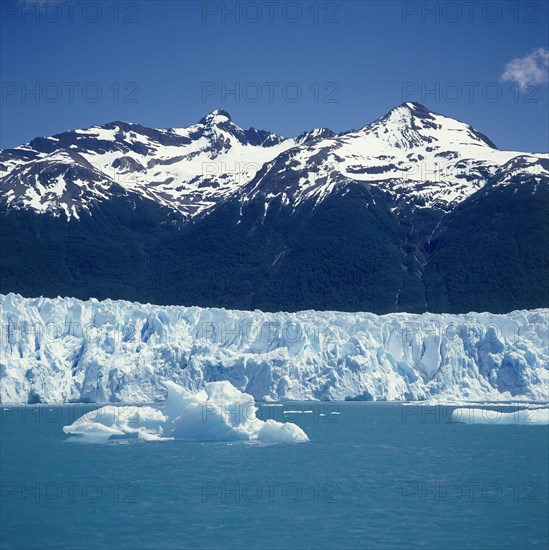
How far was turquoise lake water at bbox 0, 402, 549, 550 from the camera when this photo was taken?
18.6m

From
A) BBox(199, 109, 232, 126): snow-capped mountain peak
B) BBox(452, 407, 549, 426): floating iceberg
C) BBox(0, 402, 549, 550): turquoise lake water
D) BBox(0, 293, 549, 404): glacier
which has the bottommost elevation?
A: BBox(0, 402, 549, 550): turquoise lake water

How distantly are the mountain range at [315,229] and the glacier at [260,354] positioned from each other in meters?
34.1

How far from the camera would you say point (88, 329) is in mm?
50094

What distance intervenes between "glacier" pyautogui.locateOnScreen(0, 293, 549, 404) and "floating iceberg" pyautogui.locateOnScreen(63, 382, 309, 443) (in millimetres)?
11837

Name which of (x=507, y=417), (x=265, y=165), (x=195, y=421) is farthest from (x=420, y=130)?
(x=195, y=421)

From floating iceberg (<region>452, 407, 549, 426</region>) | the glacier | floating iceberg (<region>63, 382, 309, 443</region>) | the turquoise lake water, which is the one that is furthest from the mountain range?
the turquoise lake water

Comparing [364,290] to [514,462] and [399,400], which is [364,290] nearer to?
[399,400]

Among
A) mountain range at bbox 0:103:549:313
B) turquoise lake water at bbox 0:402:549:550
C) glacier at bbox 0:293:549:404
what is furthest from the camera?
mountain range at bbox 0:103:549:313

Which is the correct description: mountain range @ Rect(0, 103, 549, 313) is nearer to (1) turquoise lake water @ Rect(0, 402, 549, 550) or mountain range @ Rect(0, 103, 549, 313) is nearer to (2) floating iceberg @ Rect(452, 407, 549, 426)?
(2) floating iceberg @ Rect(452, 407, 549, 426)

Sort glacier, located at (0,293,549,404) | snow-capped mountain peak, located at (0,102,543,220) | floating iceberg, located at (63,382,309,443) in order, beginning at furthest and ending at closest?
snow-capped mountain peak, located at (0,102,543,220) < glacier, located at (0,293,549,404) < floating iceberg, located at (63,382,309,443)

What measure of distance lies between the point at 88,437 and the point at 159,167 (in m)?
132

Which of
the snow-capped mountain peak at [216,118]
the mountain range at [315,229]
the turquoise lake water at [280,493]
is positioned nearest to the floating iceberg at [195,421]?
the turquoise lake water at [280,493]

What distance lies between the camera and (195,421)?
3331cm

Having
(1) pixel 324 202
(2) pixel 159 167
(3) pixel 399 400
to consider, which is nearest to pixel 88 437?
(3) pixel 399 400
